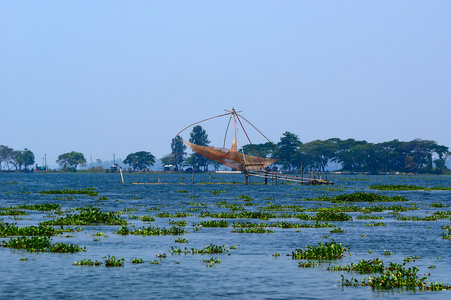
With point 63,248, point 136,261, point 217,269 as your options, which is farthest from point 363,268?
point 63,248

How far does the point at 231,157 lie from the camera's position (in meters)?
110

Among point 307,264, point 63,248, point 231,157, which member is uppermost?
point 231,157

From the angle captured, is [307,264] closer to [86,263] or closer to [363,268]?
[363,268]

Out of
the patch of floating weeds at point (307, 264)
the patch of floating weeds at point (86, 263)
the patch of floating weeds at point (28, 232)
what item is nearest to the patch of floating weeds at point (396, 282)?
the patch of floating weeds at point (307, 264)

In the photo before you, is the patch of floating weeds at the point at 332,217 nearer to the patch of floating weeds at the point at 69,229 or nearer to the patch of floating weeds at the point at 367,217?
the patch of floating weeds at the point at 367,217

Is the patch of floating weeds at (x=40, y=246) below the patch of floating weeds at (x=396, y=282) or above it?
above

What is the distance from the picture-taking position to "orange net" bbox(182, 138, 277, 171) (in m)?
107

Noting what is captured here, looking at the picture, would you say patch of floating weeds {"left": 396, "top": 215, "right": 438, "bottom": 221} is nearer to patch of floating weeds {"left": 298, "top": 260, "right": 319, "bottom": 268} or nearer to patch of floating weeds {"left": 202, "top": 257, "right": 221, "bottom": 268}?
patch of floating weeds {"left": 298, "top": 260, "right": 319, "bottom": 268}

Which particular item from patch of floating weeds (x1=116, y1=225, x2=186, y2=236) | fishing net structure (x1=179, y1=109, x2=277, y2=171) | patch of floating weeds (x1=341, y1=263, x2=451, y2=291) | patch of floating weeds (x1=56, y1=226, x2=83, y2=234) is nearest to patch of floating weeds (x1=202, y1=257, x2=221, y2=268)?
patch of floating weeds (x1=341, y1=263, x2=451, y2=291)

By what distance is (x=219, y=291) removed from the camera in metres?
20.3

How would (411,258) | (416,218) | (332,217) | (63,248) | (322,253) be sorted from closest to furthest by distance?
(322,253), (411,258), (63,248), (332,217), (416,218)

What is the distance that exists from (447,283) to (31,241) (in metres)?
18.6

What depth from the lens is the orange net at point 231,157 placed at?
352 ft

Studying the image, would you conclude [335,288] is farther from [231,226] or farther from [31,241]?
[231,226]
